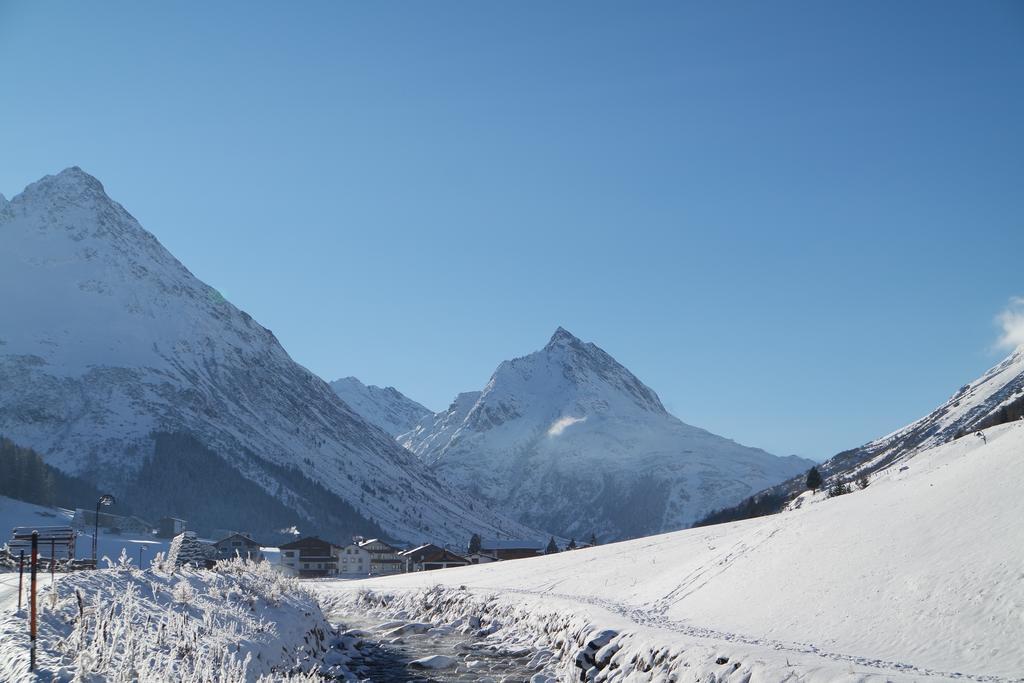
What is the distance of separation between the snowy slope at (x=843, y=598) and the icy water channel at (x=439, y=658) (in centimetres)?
197

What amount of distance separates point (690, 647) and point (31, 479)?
17655cm

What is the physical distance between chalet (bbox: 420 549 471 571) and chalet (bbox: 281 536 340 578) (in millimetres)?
18028

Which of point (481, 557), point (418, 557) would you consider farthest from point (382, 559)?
point (481, 557)

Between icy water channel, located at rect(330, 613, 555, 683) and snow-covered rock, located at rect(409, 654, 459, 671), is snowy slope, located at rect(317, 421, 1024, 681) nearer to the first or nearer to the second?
icy water channel, located at rect(330, 613, 555, 683)

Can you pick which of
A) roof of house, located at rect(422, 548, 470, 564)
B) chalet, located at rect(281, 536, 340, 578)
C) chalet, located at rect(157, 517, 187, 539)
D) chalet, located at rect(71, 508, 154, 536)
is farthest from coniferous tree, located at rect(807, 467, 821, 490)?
chalet, located at rect(157, 517, 187, 539)

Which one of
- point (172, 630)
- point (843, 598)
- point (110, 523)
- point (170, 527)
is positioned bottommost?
point (170, 527)

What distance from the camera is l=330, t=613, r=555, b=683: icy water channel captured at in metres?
34.2

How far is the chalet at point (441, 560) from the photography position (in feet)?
504

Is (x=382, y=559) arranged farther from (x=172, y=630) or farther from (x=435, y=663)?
(x=172, y=630)

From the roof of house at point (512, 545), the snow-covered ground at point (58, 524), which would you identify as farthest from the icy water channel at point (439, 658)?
the roof of house at point (512, 545)

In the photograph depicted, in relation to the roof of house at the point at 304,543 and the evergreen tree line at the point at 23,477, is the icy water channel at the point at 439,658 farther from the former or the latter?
the evergreen tree line at the point at 23,477

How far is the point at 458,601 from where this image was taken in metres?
57.5

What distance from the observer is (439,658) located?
3819 centimetres

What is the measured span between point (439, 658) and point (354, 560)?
127195mm
